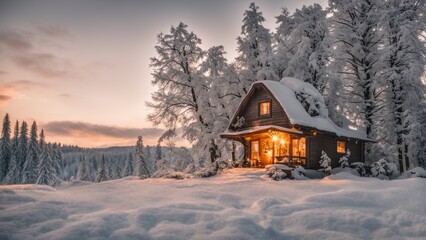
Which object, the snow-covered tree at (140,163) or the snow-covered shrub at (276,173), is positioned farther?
the snow-covered tree at (140,163)

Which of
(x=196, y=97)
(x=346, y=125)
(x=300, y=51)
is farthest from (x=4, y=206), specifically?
(x=346, y=125)

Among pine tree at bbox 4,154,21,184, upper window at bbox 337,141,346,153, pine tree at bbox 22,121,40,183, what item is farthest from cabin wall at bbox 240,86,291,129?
pine tree at bbox 4,154,21,184

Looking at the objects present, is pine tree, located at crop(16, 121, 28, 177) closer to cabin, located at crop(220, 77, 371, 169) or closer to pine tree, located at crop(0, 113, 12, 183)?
pine tree, located at crop(0, 113, 12, 183)

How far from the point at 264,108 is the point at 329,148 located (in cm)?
588

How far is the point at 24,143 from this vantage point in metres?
79.6

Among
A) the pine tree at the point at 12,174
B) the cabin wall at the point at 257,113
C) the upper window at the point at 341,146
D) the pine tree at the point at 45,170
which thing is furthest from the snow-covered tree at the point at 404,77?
the pine tree at the point at 12,174

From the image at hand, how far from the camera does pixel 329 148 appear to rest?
83.0ft

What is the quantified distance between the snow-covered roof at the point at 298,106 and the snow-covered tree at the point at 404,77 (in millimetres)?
2777

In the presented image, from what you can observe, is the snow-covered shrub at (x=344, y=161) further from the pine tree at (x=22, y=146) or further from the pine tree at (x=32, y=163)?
the pine tree at (x=22, y=146)

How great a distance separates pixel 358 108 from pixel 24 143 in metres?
78.0

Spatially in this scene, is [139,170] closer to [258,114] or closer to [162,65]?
[162,65]

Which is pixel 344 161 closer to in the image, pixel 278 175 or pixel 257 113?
pixel 257 113

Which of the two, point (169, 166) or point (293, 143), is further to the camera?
point (169, 166)

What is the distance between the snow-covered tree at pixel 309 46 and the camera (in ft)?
90.2
